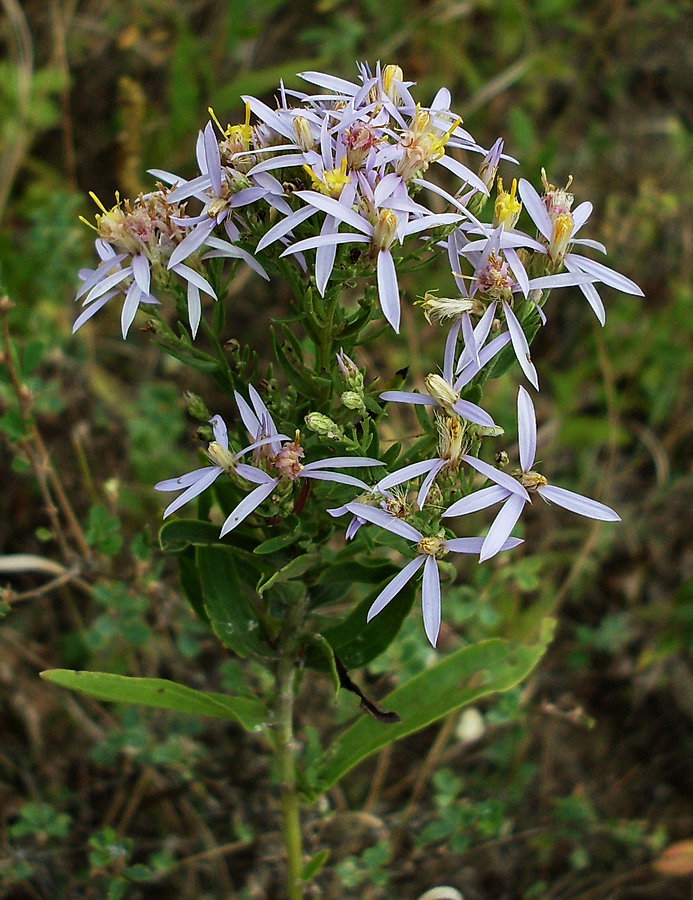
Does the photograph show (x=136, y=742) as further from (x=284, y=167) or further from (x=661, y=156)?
(x=661, y=156)

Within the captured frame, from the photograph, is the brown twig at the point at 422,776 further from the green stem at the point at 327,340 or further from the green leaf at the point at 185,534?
the green stem at the point at 327,340

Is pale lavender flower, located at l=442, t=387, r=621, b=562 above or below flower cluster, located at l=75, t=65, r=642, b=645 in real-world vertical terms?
below

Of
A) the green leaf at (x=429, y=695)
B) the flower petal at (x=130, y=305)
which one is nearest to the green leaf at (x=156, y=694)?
the green leaf at (x=429, y=695)

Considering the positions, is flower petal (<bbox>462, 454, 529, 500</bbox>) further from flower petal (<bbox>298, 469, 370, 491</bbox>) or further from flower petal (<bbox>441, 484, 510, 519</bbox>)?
flower petal (<bbox>298, 469, 370, 491</bbox>)

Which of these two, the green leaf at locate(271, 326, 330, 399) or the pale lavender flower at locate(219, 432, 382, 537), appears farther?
the green leaf at locate(271, 326, 330, 399)

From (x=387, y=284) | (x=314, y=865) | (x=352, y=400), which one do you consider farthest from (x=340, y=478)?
(x=314, y=865)

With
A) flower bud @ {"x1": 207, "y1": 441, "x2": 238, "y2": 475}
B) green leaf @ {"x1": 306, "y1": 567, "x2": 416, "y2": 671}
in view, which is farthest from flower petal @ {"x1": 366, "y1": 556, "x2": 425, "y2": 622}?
flower bud @ {"x1": 207, "y1": 441, "x2": 238, "y2": 475}

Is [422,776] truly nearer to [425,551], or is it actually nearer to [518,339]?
[425,551]
